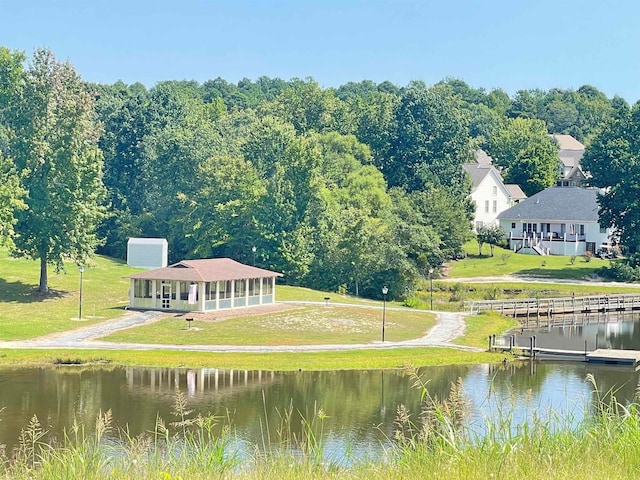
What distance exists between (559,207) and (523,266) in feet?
44.3

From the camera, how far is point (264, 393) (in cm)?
3919

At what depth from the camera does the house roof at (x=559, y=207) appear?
98438 mm

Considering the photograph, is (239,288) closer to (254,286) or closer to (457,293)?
(254,286)

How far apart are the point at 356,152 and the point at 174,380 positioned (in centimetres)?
6562

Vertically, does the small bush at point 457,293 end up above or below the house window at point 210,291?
below

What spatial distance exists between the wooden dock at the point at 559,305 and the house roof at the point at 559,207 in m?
22.4

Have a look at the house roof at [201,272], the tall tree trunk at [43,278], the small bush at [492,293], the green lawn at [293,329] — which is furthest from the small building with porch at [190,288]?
the small bush at [492,293]

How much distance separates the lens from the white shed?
273ft

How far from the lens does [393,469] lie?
460 inches

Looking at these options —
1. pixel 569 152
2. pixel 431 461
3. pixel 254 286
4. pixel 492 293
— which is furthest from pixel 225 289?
pixel 569 152

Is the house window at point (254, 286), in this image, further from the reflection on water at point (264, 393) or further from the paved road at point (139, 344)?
the reflection on water at point (264, 393)

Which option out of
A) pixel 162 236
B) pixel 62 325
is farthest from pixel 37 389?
pixel 162 236

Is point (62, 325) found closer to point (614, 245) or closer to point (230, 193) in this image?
point (230, 193)

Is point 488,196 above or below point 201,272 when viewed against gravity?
above
